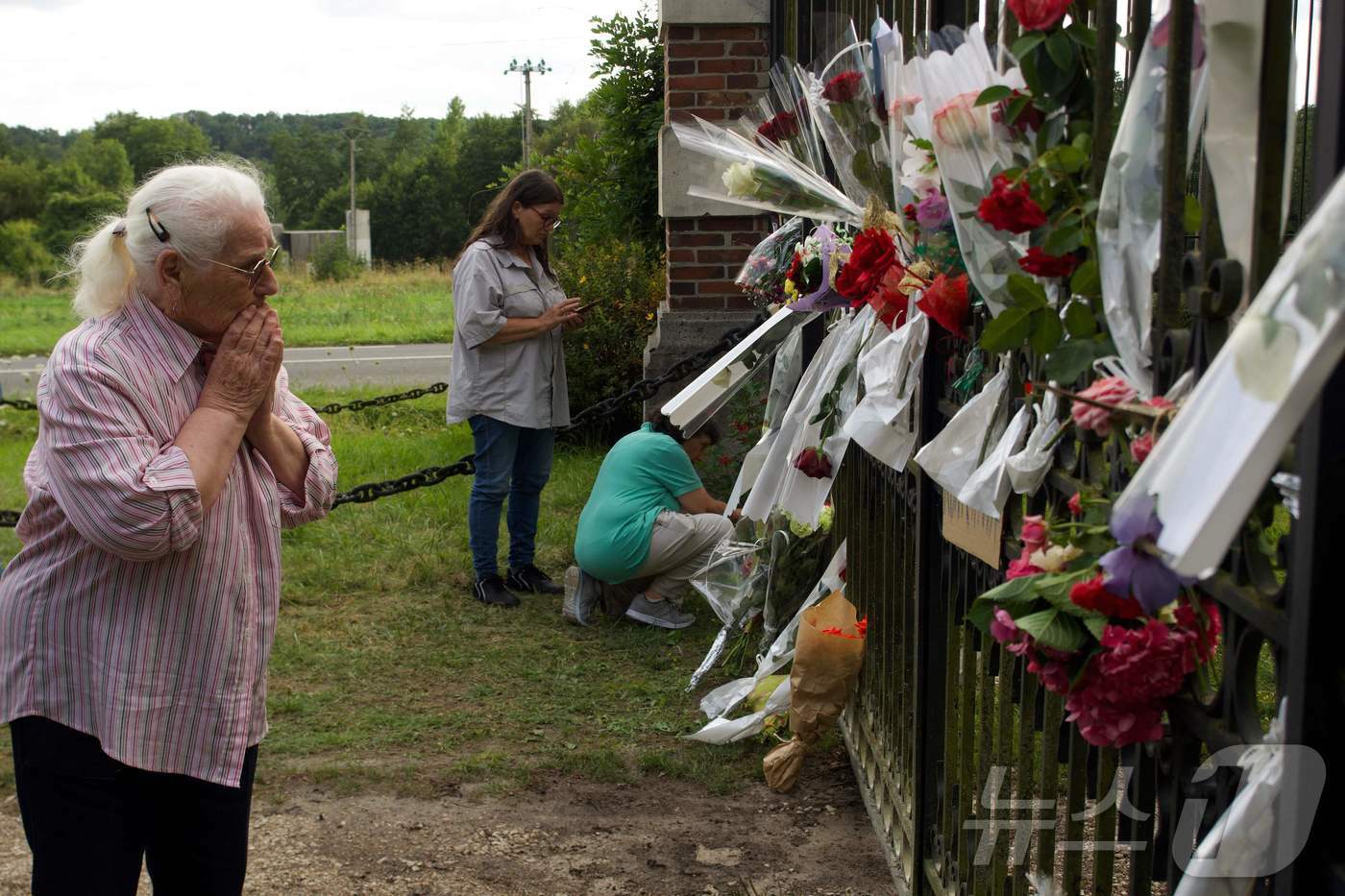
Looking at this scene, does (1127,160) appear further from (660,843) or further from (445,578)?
(445,578)

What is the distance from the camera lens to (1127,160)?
1622mm

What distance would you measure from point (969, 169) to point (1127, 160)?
1.52ft

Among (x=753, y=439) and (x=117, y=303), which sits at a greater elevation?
(x=117, y=303)

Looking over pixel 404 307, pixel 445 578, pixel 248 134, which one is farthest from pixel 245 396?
pixel 248 134

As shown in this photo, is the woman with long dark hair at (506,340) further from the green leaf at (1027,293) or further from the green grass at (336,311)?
the green grass at (336,311)

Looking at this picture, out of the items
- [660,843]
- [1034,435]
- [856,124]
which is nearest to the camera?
[1034,435]

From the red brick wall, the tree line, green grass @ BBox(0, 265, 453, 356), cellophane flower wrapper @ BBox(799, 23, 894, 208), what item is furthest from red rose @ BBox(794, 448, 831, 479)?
the tree line

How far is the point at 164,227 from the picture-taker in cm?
234

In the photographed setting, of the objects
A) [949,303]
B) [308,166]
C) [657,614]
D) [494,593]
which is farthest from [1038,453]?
[308,166]

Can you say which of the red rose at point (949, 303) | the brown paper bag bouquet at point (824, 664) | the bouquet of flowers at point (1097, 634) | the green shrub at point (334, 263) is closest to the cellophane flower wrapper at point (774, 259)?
the brown paper bag bouquet at point (824, 664)

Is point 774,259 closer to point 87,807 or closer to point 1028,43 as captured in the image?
point 1028,43

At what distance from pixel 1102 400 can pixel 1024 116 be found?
23.1 inches

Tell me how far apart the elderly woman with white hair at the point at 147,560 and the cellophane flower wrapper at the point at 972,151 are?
3.98 ft

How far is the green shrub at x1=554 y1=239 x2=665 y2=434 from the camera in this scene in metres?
9.23
